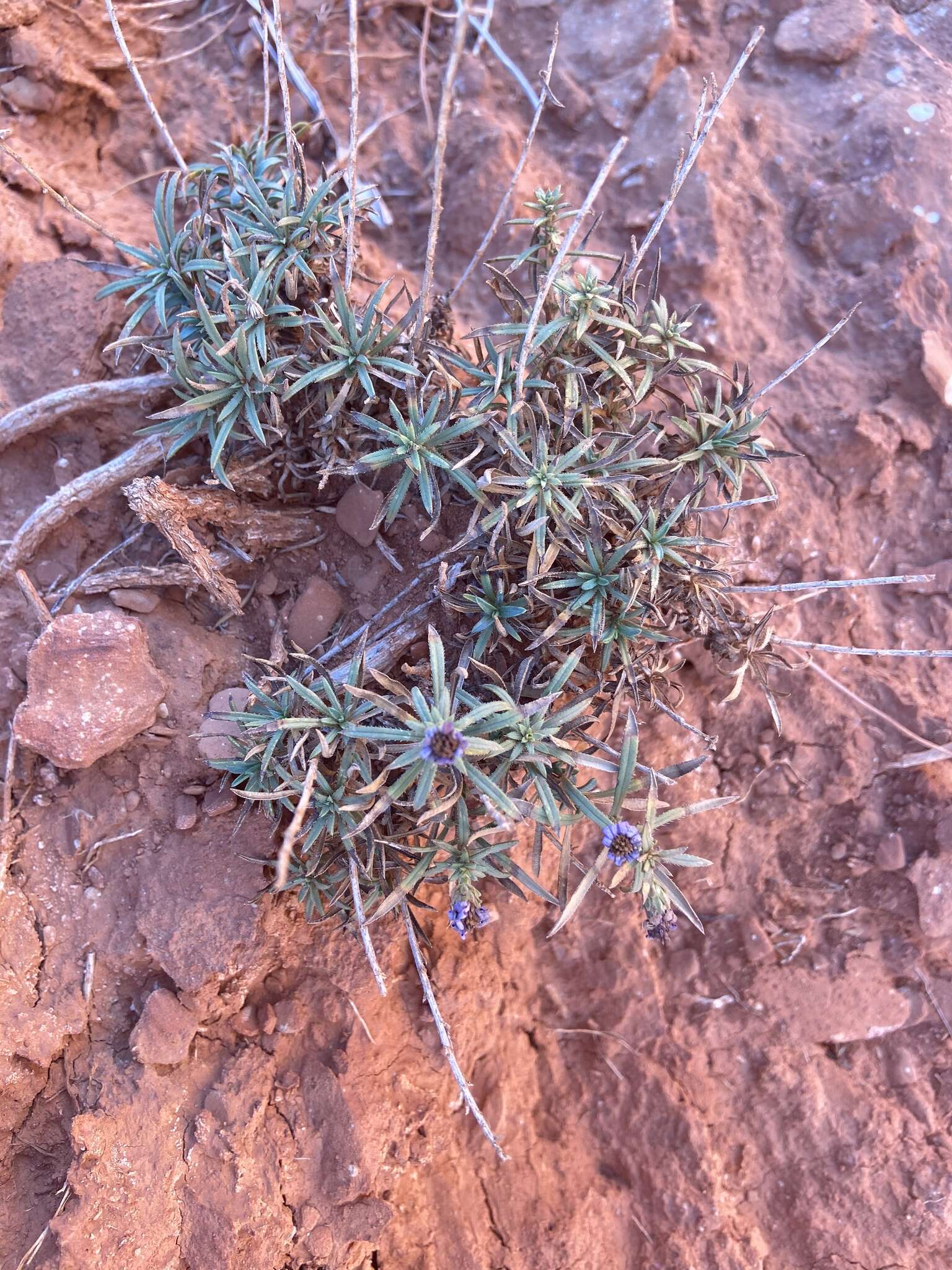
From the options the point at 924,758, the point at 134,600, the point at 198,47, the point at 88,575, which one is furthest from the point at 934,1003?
the point at 198,47

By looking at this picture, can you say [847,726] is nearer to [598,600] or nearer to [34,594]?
[598,600]

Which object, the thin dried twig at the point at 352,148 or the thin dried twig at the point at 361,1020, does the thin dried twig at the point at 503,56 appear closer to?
the thin dried twig at the point at 352,148

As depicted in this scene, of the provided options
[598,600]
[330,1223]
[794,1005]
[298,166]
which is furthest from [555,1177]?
[298,166]

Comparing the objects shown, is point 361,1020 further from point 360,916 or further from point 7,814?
point 7,814

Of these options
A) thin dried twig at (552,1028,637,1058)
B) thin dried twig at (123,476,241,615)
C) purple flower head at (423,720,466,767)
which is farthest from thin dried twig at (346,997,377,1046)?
thin dried twig at (123,476,241,615)

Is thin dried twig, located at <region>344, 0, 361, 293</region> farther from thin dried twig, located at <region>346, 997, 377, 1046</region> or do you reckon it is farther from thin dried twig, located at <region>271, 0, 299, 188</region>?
thin dried twig, located at <region>346, 997, 377, 1046</region>
